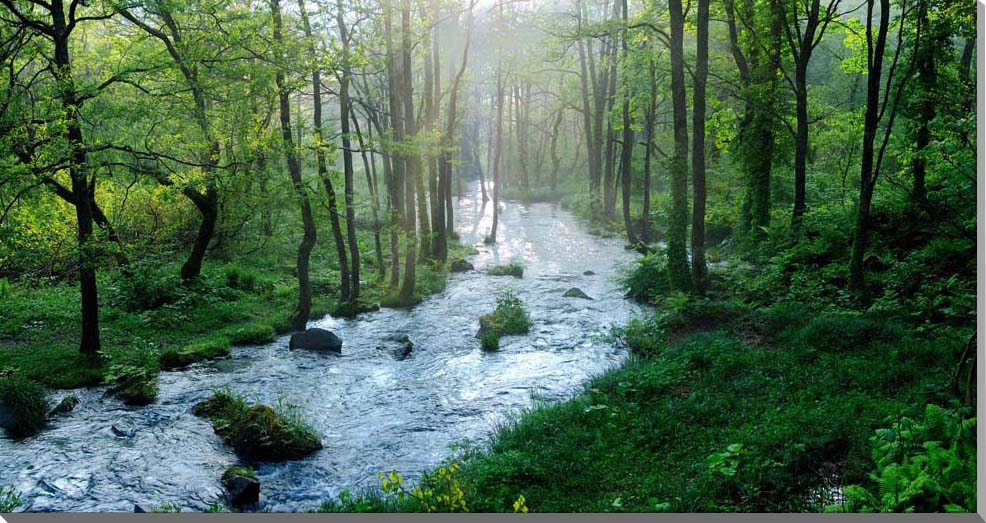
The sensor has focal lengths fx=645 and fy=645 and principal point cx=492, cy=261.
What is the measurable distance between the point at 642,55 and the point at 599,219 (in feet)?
36.8

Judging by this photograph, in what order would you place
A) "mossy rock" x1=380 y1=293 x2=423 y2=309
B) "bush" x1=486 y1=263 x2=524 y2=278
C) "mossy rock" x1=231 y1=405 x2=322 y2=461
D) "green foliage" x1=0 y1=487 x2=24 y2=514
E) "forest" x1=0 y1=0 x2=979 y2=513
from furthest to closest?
"bush" x1=486 y1=263 x2=524 y2=278 → "mossy rock" x1=380 y1=293 x2=423 y2=309 → "mossy rock" x1=231 y1=405 x2=322 y2=461 → "forest" x1=0 y1=0 x2=979 y2=513 → "green foliage" x1=0 y1=487 x2=24 y2=514

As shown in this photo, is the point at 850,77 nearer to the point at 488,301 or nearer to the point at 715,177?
the point at 715,177

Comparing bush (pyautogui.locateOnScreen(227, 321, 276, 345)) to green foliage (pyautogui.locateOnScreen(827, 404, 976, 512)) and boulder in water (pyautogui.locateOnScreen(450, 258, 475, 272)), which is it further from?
green foliage (pyautogui.locateOnScreen(827, 404, 976, 512))

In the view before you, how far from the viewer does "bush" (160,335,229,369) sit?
10648 mm

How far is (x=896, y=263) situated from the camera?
9.36m

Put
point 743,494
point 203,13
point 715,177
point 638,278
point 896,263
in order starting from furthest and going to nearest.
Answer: point 715,177 < point 638,278 < point 203,13 < point 896,263 < point 743,494

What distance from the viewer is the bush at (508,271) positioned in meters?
19.2

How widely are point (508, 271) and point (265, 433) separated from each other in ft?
41.1

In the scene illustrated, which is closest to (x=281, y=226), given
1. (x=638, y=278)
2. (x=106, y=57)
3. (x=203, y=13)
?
(x=106, y=57)

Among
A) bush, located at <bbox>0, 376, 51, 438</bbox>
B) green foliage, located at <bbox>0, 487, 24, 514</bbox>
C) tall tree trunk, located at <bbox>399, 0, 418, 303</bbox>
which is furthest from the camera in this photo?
tall tree trunk, located at <bbox>399, 0, 418, 303</bbox>

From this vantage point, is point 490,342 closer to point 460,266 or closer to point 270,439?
point 270,439

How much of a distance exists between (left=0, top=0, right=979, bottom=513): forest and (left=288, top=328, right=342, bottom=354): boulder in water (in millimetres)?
32

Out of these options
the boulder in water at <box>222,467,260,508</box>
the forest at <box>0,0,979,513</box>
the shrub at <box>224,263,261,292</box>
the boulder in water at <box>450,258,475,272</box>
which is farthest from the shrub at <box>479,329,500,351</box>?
the boulder in water at <box>450,258,475,272</box>

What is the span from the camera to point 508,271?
19.4 meters
